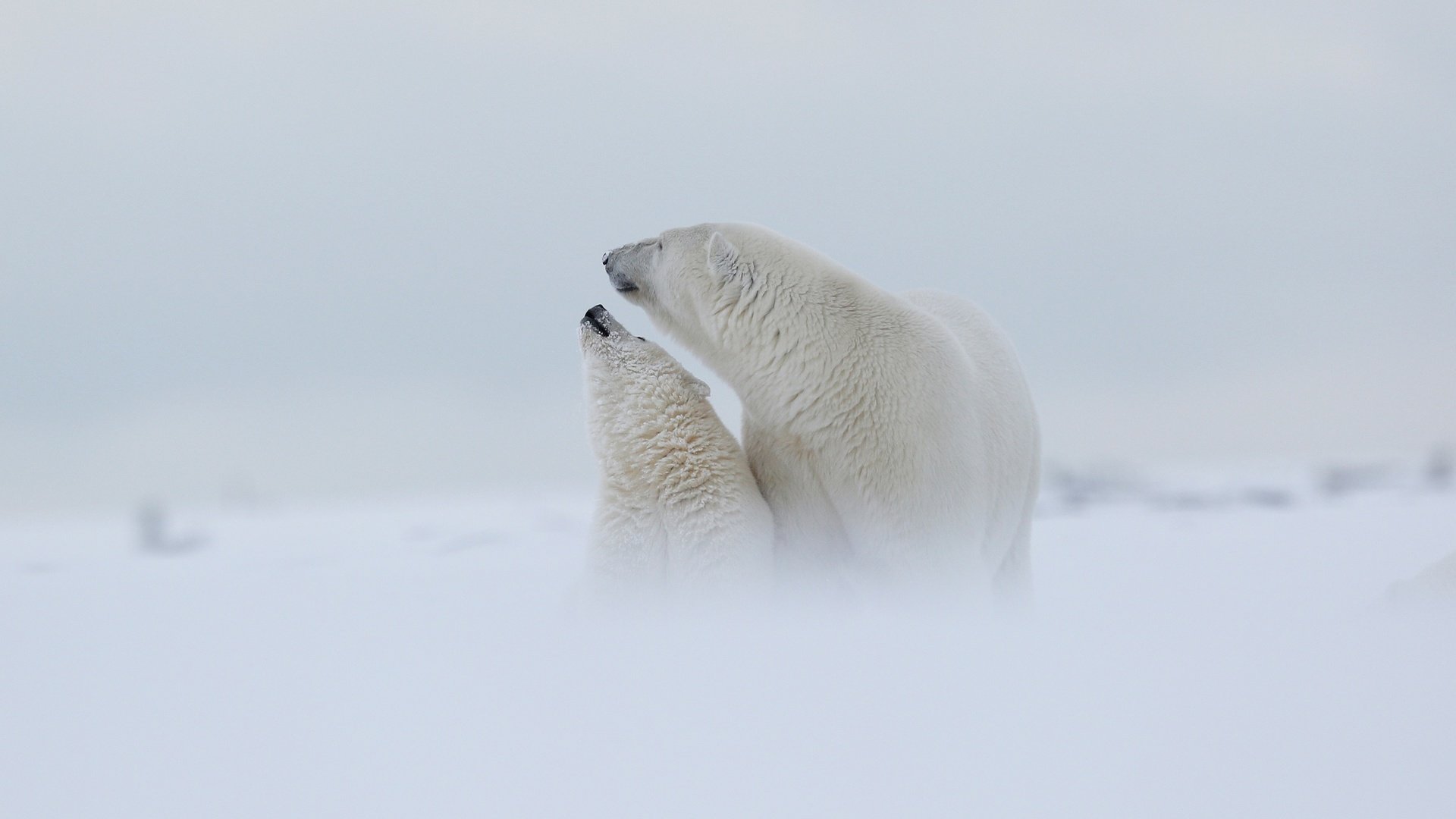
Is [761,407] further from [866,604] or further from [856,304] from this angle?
[866,604]

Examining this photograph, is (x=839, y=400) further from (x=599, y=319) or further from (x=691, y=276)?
(x=599, y=319)

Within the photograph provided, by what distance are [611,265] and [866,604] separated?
68.6 inches

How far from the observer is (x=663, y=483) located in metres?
4.26

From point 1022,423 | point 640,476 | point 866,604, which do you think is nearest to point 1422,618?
point 866,604

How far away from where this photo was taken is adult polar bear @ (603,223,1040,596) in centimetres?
448

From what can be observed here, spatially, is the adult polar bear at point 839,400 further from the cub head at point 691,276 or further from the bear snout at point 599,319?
the bear snout at point 599,319

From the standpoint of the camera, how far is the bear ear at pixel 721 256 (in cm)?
478

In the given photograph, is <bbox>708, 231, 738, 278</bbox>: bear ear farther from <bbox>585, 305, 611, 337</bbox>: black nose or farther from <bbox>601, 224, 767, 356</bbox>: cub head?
<bbox>585, 305, 611, 337</bbox>: black nose

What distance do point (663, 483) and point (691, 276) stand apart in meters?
0.99

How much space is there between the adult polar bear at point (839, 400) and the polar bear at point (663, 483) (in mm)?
267

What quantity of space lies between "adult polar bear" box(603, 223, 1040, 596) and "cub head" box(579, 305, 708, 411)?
0.34 m

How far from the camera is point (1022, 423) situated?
5.36 metres

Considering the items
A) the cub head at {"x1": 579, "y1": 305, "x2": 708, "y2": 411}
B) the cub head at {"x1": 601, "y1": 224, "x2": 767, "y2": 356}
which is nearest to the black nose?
the cub head at {"x1": 579, "y1": 305, "x2": 708, "y2": 411}

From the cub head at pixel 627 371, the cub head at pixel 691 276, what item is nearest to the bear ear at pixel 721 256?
the cub head at pixel 691 276
